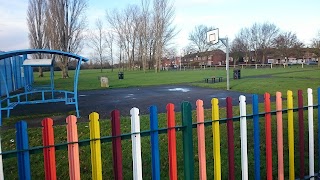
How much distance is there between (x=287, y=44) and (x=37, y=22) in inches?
1942

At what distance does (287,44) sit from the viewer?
61844mm

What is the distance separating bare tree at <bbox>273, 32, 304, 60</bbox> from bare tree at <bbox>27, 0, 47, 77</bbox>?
1865 inches

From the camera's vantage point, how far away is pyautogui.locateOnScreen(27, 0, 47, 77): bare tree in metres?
41.1

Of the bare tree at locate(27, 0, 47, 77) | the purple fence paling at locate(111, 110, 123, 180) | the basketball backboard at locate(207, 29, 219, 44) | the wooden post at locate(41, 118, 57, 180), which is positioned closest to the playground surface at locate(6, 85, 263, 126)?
the basketball backboard at locate(207, 29, 219, 44)

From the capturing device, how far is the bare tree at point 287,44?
2372 inches

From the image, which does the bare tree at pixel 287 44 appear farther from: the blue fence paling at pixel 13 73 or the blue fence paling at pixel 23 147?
the blue fence paling at pixel 23 147

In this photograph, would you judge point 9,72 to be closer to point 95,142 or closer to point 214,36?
point 214,36

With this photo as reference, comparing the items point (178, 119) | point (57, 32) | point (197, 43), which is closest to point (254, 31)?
point (197, 43)

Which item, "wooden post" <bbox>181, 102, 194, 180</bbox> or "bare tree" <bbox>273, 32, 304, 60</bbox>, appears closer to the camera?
"wooden post" <bbox>181, 102, 194, 180</bbox>

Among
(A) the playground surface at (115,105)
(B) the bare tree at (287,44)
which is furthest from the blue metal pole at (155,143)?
(B) the bare tree at (287,44)

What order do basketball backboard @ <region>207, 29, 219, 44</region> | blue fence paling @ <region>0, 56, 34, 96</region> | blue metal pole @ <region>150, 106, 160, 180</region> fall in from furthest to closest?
blue fence paling @ <region>0, 56, 34, 96</region> → basketball backboard @ <region>207, 29, 219, 44</region> → blue metal pole @ <region>150, 106, 160, 180</region>

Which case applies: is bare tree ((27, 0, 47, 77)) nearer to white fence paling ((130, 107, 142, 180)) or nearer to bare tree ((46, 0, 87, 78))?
bare tree ((46, 0, 87, 78))

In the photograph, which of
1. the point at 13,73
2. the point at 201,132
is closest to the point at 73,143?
the point at 201,132

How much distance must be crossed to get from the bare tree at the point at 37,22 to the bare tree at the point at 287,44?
155ft
